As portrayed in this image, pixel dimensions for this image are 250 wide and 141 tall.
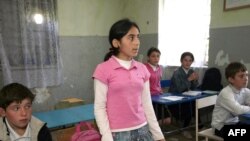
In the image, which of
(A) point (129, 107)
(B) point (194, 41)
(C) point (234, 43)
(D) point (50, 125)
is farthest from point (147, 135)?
(B) point (194, 41)

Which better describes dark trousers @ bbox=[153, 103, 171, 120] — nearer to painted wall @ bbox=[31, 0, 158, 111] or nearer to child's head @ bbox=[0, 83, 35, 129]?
painted wall @ bbox=[31, 0, 158, 111]

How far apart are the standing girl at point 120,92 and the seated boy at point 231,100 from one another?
3.69 feet

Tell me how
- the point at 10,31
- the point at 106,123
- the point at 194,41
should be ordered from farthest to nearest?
1. the point at 194,41
2. the point at 10,31
3. the point at 106,123

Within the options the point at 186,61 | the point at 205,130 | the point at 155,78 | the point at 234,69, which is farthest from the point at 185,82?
the point at 234,69

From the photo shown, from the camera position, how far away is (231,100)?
87.0 inches

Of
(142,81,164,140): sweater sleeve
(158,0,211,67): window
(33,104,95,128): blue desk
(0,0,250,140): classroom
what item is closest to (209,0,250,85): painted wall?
(0,0,250,140): classroom

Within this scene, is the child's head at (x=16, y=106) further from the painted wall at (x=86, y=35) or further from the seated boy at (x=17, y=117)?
the painted wall at (x=86, y=35)

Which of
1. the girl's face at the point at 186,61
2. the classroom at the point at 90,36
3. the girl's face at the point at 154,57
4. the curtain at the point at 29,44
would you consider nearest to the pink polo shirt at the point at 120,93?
the girl's face at the point at 154,57

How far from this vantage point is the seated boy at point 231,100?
223cm

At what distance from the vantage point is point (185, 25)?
15.3ft

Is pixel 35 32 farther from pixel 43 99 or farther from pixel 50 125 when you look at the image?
pixel 50 125

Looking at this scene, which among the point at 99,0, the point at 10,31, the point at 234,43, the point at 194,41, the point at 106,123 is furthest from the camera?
the point at 99,0

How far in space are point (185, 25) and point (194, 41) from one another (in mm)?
395

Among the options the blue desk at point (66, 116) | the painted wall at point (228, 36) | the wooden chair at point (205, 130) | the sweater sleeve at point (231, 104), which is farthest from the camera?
the painted wall at point (228, 36)
